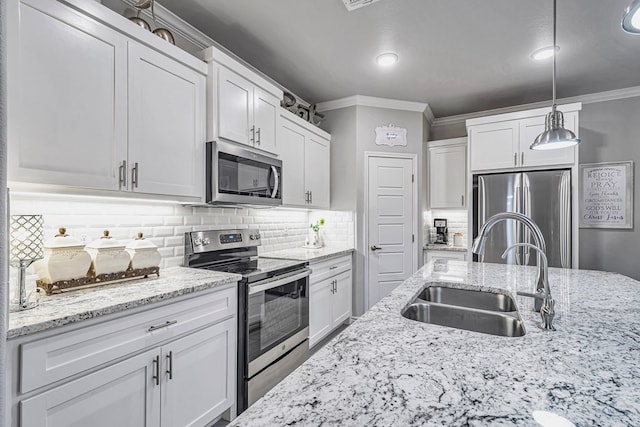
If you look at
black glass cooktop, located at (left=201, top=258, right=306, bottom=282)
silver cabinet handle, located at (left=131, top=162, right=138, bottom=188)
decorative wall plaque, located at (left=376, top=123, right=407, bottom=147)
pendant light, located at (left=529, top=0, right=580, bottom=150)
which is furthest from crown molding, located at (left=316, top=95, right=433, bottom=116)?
silver cabinet handle, located at (left=131, top=162, right=138, bottom=188)

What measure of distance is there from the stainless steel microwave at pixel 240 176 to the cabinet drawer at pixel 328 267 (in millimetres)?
694

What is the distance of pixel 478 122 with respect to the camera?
3.50 m

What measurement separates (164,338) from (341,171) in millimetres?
Result: 2764

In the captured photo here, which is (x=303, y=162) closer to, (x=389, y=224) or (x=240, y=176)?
(x=240, y=176)

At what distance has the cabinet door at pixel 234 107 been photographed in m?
2.07

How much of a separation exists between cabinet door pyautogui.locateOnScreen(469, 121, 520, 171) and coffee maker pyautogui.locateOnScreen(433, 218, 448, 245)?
39.9 inches

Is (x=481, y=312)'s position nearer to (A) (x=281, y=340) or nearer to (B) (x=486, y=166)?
(A) (x=281, y=340)

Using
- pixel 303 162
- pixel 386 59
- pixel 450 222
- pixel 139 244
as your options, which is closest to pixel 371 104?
pixel 386 59

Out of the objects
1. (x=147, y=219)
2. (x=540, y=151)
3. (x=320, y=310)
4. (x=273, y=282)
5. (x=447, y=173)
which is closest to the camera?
(x=147, y=219)

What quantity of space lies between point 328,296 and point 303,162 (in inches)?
54.6

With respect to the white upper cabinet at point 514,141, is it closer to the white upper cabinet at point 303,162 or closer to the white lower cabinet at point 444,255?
the white lower cabinet at point 444,255

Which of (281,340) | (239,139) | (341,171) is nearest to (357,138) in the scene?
(341,171)

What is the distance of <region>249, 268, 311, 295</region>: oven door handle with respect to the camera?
6.41 ft

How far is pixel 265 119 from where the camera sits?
8.20 ft
